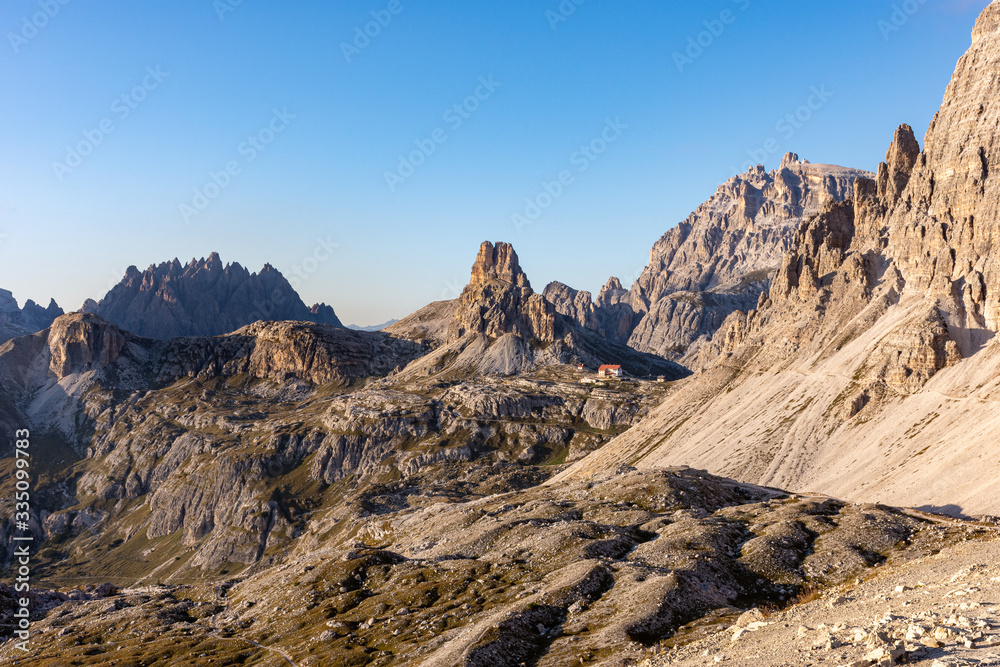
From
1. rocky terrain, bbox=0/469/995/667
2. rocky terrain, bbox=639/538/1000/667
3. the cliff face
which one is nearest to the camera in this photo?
rocky terrain, bbox=639/538/1000/667

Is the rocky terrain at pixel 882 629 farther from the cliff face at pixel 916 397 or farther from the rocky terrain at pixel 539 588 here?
the cliff face at pixel 916 397

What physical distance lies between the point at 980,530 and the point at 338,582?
87.9 m

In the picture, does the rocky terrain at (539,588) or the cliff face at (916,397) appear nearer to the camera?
the rocky terrain at (539,588)

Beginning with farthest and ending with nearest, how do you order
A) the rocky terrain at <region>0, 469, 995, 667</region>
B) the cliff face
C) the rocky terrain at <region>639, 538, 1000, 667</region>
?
1. the cliff face
2. the rocky terrain at <region>0, 469, 995, 667</region>
3. the rocky terrain at <region>639, 538, 1000, 667</region>

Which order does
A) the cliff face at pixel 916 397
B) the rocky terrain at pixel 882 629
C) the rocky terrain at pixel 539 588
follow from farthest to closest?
the cliff face at pixel 916 397
the rocky terrain at pixel 539 588
the rocky terrain at pixel 882 629

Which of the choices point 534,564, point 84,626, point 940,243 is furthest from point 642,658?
point 940,243

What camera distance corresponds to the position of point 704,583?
239 feet

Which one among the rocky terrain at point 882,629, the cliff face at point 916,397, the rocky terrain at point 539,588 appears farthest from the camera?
the cliff face at point 916,397

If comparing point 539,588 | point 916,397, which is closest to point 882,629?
point 539,588

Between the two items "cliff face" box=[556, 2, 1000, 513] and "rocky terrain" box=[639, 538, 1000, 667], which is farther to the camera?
"cliff face" box=[556, 2, 1000, 513]

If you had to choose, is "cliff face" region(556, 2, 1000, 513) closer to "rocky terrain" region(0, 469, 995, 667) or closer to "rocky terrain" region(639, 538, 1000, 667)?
"rocky terrain" region(0, 469, 995, 667)

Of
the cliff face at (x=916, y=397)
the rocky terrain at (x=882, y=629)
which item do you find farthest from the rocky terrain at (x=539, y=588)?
the cliff face at (x=916, y=397)

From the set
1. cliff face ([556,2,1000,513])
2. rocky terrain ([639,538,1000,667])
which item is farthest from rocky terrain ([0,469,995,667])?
cliff face ([556,2,1000,513])

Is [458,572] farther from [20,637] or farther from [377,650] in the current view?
[20,637]
